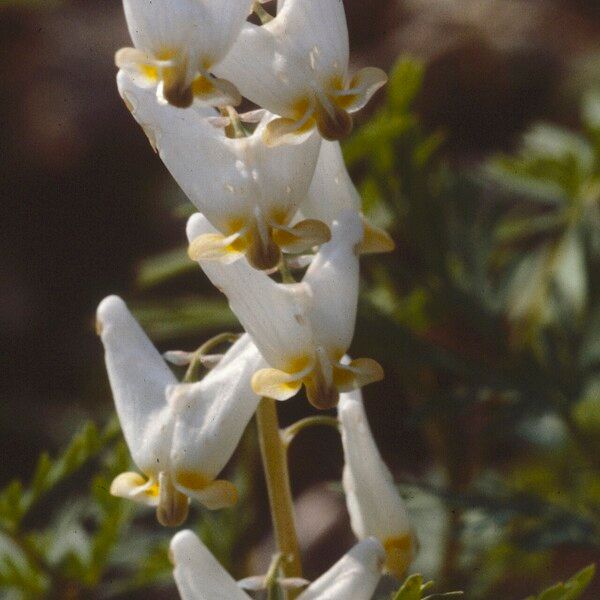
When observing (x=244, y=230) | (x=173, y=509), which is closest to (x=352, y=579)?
(x=173, y=509)

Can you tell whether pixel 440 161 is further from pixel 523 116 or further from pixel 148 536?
pixel 523 116

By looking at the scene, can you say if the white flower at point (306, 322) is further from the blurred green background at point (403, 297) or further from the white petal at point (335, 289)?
the blurred green background at point (403, 297)

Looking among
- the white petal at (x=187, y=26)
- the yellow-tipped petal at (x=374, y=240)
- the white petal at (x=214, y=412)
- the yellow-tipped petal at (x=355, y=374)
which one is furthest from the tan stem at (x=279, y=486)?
the white petal at (x=187, y=26)

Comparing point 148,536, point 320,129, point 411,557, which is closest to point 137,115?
point 320,129

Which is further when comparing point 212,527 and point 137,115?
point 212,527

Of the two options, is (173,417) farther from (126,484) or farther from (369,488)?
(369,488)

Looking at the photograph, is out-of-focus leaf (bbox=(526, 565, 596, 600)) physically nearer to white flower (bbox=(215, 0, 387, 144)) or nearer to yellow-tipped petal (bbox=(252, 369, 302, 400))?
yellow-tipped petal (bbox=(252, 369, 302, 400))
